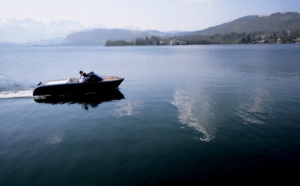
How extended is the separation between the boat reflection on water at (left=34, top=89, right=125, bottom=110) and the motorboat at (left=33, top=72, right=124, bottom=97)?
530 millimetres

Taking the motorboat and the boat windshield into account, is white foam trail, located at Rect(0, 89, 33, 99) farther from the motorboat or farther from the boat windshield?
the boat windshield

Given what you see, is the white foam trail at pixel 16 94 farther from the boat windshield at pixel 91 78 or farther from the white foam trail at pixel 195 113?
Result: the white foam trail at pixel 195 113

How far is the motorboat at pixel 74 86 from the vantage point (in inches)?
928

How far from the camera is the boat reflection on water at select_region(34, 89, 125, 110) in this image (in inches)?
876

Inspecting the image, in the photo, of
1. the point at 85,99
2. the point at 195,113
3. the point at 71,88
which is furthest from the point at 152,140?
the point at 71,88

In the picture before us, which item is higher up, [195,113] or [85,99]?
[195,113]

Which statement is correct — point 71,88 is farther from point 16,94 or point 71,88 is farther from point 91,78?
point 16,94

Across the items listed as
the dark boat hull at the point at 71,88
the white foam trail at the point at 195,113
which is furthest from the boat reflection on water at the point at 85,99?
the white foam trail at the point at 195,113

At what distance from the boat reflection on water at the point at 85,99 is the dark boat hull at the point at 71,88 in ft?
1.73

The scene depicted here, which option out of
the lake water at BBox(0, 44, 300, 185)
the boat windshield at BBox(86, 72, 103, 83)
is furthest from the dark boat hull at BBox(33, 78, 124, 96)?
the lake water at BBox(0, 44, 300, 185)

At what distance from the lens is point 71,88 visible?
24109mm

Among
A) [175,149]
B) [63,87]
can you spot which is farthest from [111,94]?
[175,149]

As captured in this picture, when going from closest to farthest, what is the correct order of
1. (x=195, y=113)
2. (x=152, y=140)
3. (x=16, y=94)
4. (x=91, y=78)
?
(x=152, y=140)
(x=195, y=113)
(x=91, y=78)
(x=16, y=94)

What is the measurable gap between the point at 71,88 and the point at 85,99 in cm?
251
